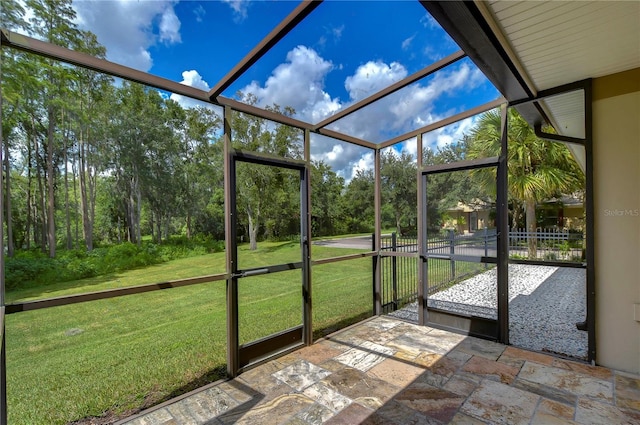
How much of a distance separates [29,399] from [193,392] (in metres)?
1.33

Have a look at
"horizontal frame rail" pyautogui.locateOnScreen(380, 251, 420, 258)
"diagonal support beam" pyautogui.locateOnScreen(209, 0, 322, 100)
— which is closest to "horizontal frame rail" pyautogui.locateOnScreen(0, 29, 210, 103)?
"diagonal support beam" pyautogui.locateOnScreen(209, 0, 322, 100)

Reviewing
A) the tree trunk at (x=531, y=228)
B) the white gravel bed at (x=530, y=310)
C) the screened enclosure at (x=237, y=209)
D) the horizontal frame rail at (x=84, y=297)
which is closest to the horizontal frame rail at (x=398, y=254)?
the screened enclosure at (x=237, y=209)

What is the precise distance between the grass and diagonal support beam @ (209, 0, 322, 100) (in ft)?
4.82

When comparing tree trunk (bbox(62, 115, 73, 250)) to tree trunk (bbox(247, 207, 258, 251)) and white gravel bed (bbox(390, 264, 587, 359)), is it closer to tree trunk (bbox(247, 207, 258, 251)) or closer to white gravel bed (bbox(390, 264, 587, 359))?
tree trunk (bbox(247, 207, 258, 251))

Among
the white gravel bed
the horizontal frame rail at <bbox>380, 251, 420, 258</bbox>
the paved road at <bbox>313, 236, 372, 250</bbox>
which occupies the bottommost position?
the white gravel bed

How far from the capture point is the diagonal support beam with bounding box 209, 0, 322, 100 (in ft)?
5.10

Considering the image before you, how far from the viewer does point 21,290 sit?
8.71 ft

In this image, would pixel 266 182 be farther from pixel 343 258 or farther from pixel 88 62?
pixel 88 62

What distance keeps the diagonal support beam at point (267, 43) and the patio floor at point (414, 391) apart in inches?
96.1

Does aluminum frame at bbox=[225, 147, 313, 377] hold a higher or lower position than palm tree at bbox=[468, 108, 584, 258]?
lower

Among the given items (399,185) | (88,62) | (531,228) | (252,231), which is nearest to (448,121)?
(399,185)

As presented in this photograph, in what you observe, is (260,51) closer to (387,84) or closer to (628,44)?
(387,84)

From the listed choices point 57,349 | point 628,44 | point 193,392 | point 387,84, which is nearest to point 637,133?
point 628,44

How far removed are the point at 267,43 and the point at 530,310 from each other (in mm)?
5052
